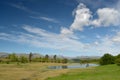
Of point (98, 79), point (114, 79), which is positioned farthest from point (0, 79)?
point (114, 79)

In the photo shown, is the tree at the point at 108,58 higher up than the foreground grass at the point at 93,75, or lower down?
higher up

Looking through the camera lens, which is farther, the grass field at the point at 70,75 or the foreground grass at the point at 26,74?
the foreground grass at the point at 26,74

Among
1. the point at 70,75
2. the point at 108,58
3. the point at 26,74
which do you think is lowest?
the point at 26,74

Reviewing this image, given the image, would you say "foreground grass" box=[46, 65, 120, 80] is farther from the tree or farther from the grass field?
the tree

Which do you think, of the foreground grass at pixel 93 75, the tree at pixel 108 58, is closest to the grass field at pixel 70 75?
the foreground grass at pixel 93 75

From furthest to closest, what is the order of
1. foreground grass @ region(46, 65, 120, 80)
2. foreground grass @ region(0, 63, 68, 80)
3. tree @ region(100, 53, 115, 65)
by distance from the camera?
1. tree @ region(100, 53, 115, 65)
2. foreground grass @ region(0, 63, 68, 80)
3. foreground grass @ region(46, 65, 120, 80)

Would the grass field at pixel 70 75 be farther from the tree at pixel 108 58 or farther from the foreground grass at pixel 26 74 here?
the tree at pixel 108 58

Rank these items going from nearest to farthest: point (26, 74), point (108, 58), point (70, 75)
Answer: point (70, 75) < point (26, 74) < point (108, 58)

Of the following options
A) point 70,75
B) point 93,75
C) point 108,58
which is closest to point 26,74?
point 70,75

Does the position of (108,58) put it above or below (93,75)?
above

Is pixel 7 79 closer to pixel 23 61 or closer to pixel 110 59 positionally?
pixel 110 59

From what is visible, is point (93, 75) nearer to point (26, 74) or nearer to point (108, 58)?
point (26, 74)

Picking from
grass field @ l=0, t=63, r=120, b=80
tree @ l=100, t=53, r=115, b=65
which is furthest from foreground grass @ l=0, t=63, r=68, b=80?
tree @ l=100, t=53, r=115, b=65

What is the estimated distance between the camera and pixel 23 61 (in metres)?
178
